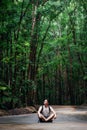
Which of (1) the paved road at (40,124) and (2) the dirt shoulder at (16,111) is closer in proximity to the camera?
(1) the paved road at (40,124)

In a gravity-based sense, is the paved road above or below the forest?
below

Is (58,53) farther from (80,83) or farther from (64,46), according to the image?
(80,83)

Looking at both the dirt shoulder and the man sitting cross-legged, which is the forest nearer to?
the dirt shoulder

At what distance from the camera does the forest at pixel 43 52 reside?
106ft

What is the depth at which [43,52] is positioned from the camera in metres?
61.9

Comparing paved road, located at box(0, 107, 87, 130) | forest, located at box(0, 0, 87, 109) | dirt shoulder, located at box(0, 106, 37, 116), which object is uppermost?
forest, located at box(0, 0, 87, 109)

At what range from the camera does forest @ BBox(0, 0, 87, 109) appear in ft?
106

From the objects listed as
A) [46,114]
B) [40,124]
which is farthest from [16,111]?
[40,124]

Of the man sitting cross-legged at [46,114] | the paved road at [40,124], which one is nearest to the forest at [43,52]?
the paved road at [40,124]

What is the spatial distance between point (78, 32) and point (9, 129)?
4058 centimetres

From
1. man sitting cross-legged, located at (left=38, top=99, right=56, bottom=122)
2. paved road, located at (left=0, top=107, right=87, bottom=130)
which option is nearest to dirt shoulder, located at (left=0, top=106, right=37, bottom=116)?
paved road, located at (left=0, top=107, right=87, bottom=130)

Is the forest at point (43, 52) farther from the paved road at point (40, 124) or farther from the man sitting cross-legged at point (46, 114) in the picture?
the man sitting cross-legged at point (46, 114)

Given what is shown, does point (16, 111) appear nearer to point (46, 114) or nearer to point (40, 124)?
point (46, 114)

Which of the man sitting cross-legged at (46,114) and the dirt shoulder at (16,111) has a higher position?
the man sitting cross-legged at (46,114)
